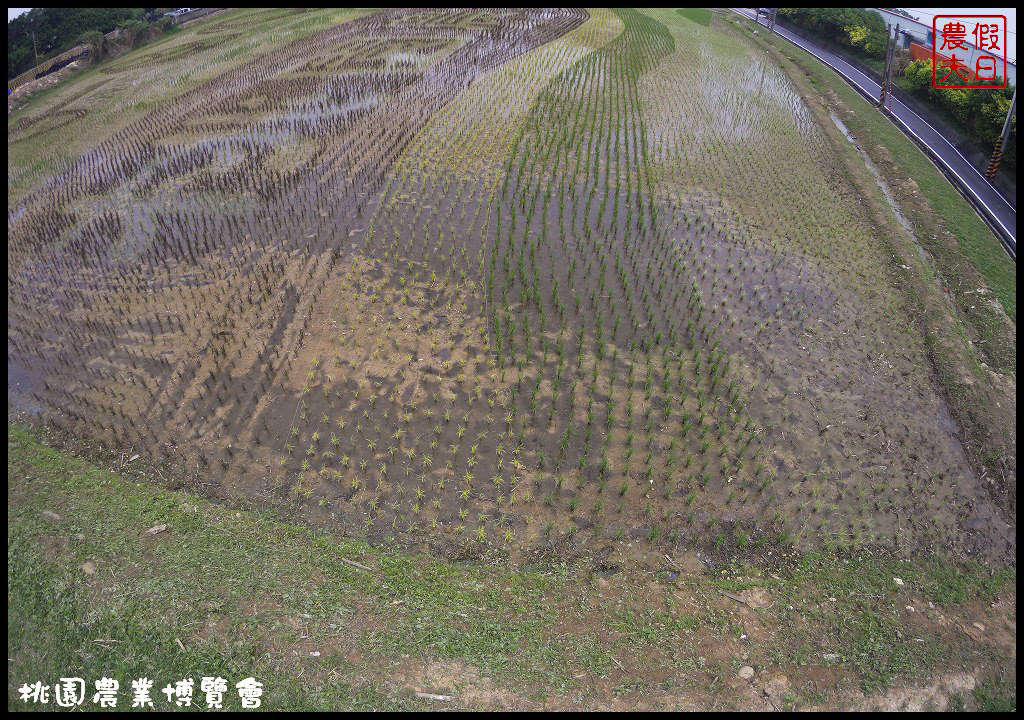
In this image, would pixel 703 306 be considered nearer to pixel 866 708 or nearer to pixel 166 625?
pixel 866 708

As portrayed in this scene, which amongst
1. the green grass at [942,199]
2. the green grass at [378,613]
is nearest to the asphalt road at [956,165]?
the green grass at [942,199]

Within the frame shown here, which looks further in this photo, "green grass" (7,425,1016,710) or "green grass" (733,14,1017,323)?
"green grass" (733,14,1017,323)

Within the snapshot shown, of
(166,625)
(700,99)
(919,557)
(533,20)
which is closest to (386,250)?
(166,625)

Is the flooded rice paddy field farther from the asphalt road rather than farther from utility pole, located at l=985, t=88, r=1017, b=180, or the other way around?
utility pole, located at l=985, t=88, r=1017, b=180

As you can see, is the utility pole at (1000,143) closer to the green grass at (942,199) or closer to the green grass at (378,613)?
the green grass at (942,199)

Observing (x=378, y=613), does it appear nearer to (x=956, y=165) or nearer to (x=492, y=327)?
(x=492, y=327)

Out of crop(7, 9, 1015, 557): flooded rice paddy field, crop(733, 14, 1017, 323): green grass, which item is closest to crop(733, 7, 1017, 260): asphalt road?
crop(733, 14, 1017, 323): green grass
